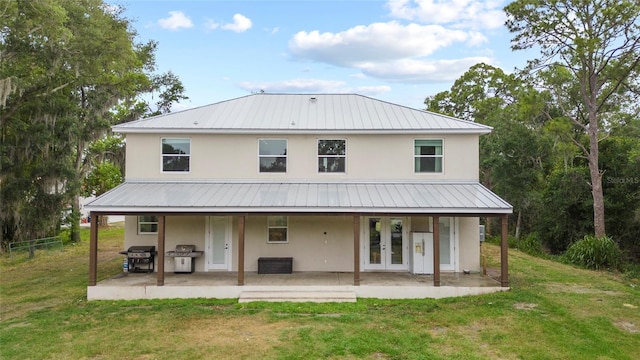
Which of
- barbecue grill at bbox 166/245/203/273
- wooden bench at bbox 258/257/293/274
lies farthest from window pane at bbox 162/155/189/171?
wooden bench at bbox 258/257/293/274

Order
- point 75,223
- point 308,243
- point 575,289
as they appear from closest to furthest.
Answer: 1. point 575,289
2. point 308,243
3. point 75,223

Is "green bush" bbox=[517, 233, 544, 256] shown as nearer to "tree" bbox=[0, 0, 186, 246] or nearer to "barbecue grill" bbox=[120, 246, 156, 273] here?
"barbecue grill" bbox=[120, 246, 156, 273]

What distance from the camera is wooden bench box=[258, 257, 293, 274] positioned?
43.0 feet

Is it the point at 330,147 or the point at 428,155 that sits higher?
the point at 330,147

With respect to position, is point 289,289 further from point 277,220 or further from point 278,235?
point 277,220

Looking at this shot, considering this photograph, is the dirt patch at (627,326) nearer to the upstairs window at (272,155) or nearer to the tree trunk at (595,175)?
the tree trunk at (595,175)

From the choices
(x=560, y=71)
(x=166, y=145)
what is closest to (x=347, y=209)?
(x=166, y=145)

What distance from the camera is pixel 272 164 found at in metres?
14.1

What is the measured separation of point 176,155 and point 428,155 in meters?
8.78

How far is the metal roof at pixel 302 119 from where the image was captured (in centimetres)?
1377

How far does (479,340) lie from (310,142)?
27.1 ft

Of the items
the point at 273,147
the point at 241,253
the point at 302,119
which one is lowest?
the point at 241,253

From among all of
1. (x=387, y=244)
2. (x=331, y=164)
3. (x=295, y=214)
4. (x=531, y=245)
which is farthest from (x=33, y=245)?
(x=531, y=245)

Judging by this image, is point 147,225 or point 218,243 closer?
point 218,243
